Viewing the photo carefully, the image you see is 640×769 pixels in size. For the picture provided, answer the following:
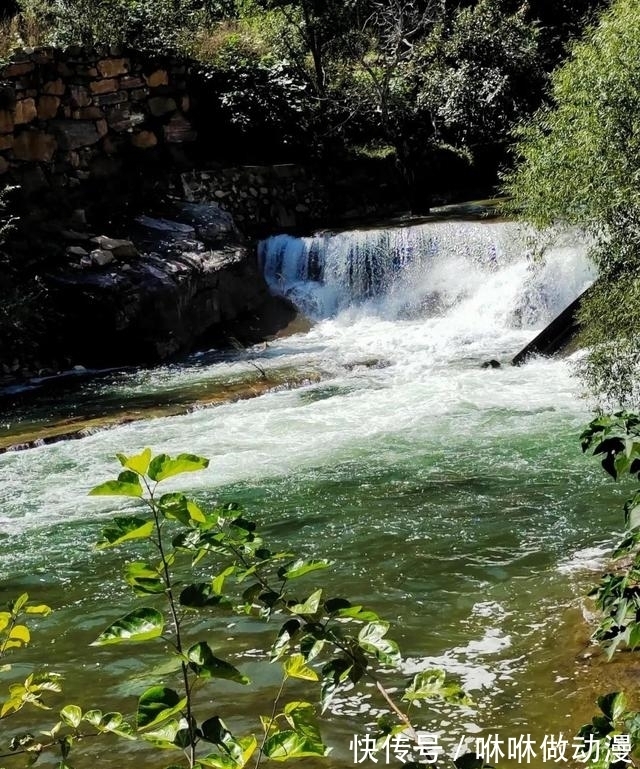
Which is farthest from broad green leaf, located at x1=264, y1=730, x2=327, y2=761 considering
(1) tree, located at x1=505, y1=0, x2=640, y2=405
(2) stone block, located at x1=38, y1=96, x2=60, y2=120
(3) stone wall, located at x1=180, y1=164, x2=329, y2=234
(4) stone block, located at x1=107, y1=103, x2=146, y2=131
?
(3) stone wall, located at x1=180, y1=164, x2=329, y2=234

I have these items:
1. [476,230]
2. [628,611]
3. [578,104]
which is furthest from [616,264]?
[476,230]

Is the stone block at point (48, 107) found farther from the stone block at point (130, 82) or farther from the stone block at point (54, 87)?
the stone block at point (130, 82)

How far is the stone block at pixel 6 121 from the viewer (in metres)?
13.2

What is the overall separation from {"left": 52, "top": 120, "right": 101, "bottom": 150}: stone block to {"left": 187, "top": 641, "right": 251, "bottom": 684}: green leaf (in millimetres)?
13974

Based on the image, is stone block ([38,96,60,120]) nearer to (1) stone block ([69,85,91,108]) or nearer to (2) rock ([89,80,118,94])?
(1) stone block ([69,85,91,108])

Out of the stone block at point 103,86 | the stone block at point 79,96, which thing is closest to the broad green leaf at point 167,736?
the stone block at point 79,96

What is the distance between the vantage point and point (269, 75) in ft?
58.2

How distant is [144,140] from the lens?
50.7 feet

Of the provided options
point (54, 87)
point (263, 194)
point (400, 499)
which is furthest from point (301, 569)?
point (263, 194)

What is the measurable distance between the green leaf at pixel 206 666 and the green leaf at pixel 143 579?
11cm

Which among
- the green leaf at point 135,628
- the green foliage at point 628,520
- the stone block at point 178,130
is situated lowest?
the green foliage at point 628,520

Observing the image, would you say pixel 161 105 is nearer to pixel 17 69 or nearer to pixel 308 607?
pixel 17 69

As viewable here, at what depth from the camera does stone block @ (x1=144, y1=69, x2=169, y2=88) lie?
15523 millimetres

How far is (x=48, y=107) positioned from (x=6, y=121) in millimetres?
845
